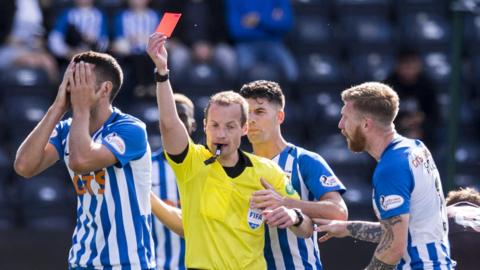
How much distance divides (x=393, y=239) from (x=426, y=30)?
7054mm

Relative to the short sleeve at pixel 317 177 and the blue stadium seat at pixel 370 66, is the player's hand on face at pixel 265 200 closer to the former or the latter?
the short sleeve at pixel 317 177

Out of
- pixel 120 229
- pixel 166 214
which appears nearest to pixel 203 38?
pixel 166 214

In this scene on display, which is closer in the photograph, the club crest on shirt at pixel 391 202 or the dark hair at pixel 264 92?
the club crest on shirt at pixel 391 202

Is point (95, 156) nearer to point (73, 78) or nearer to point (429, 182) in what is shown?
point (73, 78)

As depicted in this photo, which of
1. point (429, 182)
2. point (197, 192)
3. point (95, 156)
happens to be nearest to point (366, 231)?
point (429, 182)

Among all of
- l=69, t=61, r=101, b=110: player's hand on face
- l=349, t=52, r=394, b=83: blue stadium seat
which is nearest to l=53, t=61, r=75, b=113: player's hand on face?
l=69, t=61, r=101, b=110: player's hand on face

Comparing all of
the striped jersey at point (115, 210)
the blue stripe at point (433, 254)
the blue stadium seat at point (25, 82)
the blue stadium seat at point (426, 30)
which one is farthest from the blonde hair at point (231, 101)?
the blue stadium seat at point (426, 30)

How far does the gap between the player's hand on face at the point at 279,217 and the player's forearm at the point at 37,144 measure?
3.99ft

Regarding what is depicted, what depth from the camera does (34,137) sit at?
242 inches

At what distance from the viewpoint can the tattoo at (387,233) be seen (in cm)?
570

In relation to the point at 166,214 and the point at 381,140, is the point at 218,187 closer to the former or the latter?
the point at 381,140

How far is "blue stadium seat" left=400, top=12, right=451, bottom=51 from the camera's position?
1227 cm

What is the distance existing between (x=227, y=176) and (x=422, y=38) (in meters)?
6.58

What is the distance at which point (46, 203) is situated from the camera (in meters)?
10.7
